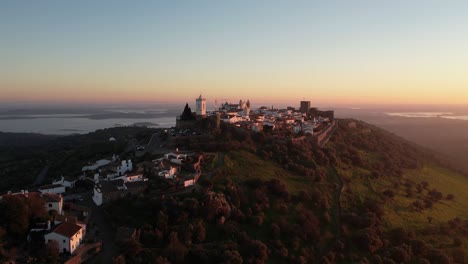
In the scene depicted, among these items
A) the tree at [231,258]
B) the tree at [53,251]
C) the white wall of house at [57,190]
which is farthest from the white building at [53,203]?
the tree at [231,258]

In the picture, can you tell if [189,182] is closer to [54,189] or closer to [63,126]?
[54,189]

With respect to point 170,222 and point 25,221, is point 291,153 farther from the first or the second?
point 25,221

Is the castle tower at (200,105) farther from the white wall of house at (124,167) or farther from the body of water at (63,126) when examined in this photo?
the body of water at (63,126)

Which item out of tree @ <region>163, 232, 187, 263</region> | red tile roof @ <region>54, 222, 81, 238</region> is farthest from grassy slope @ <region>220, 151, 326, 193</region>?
red tile roof @ <region>54, 222, 81, 238</region>

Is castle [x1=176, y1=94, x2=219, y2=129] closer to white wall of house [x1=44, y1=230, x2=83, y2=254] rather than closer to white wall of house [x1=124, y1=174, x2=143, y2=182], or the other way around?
white wall of house [x1=124, y1=174, x2=143, y2=182]

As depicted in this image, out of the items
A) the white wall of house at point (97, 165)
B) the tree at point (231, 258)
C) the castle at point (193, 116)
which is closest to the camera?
the tree at point (231, 258)

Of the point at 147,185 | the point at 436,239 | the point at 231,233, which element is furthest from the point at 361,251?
the point at 147,185

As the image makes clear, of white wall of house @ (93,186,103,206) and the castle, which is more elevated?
the castle

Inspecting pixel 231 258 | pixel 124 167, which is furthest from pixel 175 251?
pixel 124 167
